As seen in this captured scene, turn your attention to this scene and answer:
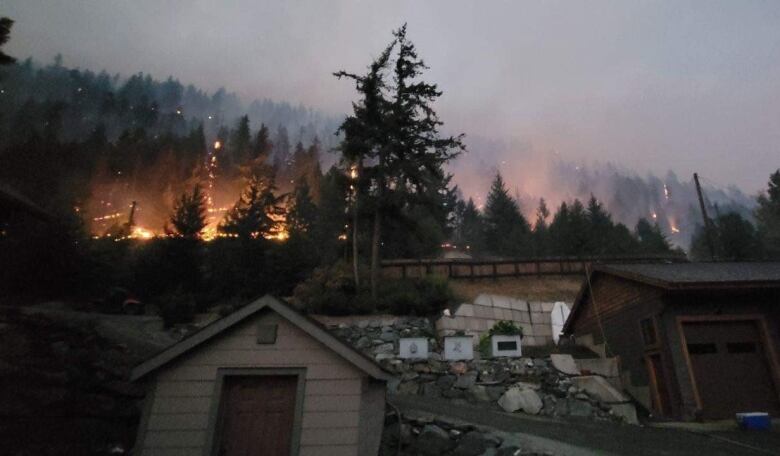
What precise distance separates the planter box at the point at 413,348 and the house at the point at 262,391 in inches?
293

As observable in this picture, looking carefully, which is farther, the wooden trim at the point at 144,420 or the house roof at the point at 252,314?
the house roof at the point at 252,314

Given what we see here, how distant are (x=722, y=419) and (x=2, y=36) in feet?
101

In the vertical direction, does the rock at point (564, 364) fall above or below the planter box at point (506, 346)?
below

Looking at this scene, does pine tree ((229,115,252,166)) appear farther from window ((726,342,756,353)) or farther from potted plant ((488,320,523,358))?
window ((726,342,756,353))

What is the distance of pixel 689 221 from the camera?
197125mm

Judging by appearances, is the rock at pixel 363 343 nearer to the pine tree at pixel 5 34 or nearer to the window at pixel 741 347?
the window at pixel 741 347

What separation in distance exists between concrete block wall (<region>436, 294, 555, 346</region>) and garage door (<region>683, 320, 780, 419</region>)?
29.6 ft

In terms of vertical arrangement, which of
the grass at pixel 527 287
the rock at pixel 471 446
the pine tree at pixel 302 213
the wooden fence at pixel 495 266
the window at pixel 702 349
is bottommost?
the rock at pixel 471 446

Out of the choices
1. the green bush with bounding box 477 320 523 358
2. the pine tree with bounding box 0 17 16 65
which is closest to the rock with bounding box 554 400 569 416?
the green bush with bounding box 477 320 523 358

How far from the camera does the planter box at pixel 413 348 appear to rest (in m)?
15.9

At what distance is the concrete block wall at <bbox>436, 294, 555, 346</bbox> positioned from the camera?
67.6 feet

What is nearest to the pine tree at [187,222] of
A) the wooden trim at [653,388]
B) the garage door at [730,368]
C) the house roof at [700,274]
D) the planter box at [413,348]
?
the planter box at [413,348]

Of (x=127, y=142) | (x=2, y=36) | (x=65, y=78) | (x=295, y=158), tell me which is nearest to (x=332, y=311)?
(x=2, y=36)

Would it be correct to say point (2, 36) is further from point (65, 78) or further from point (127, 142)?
point (65, 78)
